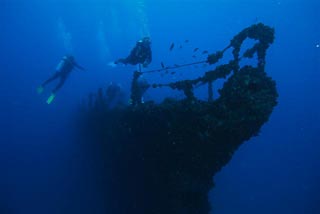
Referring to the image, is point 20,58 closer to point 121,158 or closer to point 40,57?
point 40,57

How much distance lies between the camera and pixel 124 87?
34781 millimetres

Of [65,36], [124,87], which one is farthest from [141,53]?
[65,36]

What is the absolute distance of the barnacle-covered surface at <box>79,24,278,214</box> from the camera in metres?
7.10

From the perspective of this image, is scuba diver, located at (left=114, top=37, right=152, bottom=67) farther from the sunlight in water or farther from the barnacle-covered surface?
the sunlight in water

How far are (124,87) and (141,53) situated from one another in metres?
25.6

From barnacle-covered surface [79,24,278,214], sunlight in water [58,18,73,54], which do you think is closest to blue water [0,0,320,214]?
sunlight in water [58,18,73,54]

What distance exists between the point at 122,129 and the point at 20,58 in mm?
39242

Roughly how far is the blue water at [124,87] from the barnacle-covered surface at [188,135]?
7.18m

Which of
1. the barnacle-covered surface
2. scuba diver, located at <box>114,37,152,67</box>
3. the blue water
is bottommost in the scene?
the barnacle-covered surface

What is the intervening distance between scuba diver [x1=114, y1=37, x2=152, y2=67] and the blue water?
8600mm

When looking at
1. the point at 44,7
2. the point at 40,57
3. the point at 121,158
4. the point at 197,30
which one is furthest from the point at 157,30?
the point at 121,158

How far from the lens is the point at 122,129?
9469 millimetres

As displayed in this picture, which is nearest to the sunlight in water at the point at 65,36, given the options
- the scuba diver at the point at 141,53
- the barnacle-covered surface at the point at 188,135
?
the scuba diver at the point at 141,53

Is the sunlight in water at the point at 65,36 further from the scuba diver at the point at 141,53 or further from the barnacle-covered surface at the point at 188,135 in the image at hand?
Answer: the barnacle-covered surface at the point at 188,135
